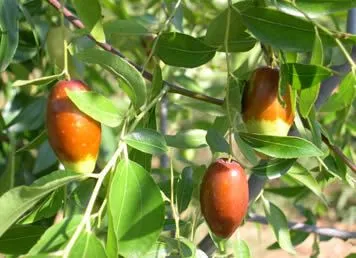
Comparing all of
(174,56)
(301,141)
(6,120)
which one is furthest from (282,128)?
(6,120)

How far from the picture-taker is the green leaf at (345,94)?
749 mm

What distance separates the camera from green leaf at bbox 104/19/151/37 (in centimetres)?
87

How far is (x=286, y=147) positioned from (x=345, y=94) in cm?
14

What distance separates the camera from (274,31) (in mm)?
667

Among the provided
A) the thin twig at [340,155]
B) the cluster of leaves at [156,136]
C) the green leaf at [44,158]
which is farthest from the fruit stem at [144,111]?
the green leaf at [44,158]

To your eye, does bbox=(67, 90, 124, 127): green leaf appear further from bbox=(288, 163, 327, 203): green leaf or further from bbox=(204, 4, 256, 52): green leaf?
bbox=(288, 163, 327, 203): green leaf

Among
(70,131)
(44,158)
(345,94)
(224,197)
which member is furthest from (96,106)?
(44,158)

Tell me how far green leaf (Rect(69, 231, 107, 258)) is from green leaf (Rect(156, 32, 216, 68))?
0.28 m

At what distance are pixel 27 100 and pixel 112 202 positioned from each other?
0.77 metres

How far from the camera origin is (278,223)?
0.92 m

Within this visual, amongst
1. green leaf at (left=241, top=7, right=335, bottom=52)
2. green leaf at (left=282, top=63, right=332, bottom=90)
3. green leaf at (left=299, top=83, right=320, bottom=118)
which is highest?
green leaf at (left=241, top=7, right=335, bottom=52)

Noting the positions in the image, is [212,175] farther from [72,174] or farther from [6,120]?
[6,120]

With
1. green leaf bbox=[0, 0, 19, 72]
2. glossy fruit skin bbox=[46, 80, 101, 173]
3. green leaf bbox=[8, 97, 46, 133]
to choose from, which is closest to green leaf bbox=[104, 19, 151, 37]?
green leaf bbox=[0, 0, 19, 72]

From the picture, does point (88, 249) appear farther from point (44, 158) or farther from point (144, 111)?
point (44, 158)
